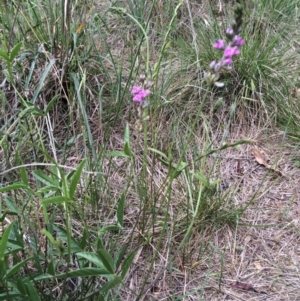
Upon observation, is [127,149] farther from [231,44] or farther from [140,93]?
[231,44]

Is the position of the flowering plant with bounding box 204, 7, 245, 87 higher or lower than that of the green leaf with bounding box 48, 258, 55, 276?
higher

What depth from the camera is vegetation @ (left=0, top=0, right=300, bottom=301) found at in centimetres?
126

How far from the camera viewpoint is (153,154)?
1.41m

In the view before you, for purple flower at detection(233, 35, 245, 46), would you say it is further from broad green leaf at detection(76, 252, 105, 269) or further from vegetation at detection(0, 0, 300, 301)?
broad green leaf at detection(76, 252, 105, 269)

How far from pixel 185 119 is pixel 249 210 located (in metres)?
Result: 0.52

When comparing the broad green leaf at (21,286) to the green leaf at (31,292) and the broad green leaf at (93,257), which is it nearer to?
the green leaf at (31,292)

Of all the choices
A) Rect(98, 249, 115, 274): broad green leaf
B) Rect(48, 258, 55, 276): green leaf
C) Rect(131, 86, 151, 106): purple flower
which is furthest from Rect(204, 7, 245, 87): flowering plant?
Rect(48, 258, 55, 276): green leaf

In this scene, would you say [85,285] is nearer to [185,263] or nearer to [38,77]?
[185,263]

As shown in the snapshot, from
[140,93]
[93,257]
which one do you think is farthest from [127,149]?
[93,257]

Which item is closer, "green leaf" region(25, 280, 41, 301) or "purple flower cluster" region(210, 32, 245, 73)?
"purple flower cluster" region(210, 32, 245, 73)

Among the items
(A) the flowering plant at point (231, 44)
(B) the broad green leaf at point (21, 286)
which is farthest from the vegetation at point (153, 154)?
(A) the flowering plant at point (231, 44)

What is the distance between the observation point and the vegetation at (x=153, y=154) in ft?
4.14

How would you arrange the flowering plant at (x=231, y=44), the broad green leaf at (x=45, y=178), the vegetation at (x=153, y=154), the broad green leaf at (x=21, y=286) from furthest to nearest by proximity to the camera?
the vegetation at (x=153, y=154) < the broad green leaf at (x=45, y=178) < the broad green leaf at (x=21, y=286) < the flowering plant at (x=231, y=44)

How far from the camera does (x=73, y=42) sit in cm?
181
